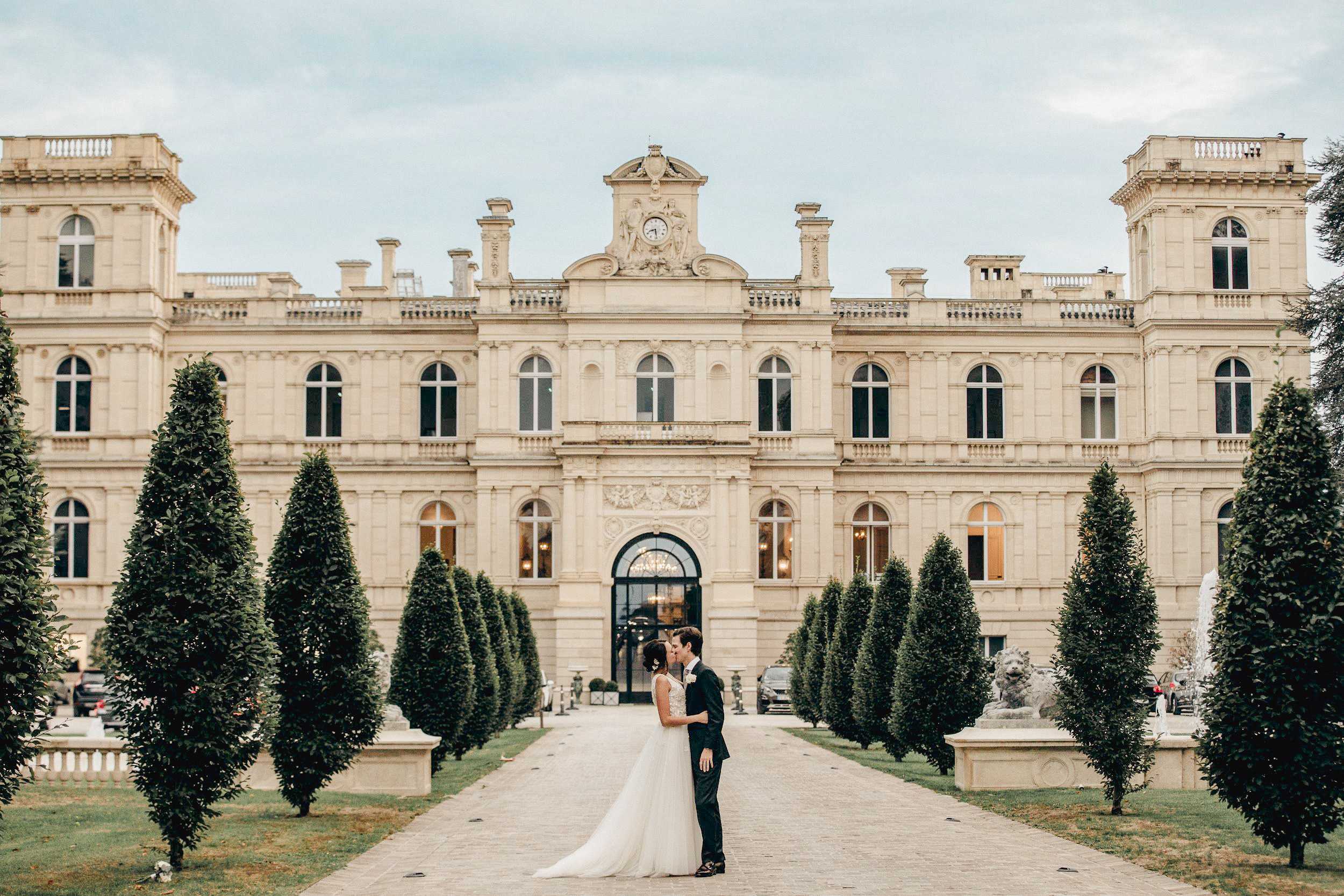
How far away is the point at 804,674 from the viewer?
37250mm

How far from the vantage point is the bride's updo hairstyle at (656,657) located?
1402 cm

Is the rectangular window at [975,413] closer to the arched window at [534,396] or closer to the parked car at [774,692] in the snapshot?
the parked car at [774,692]

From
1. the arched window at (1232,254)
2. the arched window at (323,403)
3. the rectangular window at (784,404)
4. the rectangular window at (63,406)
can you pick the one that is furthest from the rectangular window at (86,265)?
the arched window at (1232,254)

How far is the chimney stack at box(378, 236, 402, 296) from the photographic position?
54.7 metres

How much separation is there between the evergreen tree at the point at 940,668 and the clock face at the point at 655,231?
27942mm

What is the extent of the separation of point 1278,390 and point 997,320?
38370mm

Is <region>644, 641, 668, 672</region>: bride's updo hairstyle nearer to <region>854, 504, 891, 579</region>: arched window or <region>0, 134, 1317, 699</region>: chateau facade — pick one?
<region>0, 134, 1317, 699</region>: chateau facade

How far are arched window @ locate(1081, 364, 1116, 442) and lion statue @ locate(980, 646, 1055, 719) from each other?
3235 centimetres

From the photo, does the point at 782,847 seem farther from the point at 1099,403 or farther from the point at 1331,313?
the point at 1099,403

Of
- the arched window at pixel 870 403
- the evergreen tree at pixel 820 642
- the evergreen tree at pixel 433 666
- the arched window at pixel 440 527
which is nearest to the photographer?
the evergreen tree at pixel 433 666

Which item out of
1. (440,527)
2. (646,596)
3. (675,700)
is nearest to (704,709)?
(675,700)

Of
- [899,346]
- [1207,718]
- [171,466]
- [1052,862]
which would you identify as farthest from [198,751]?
[899,346]

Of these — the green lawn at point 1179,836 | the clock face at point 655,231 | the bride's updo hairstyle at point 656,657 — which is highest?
the clock face at point 655,231

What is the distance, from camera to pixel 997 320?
5338 cm
